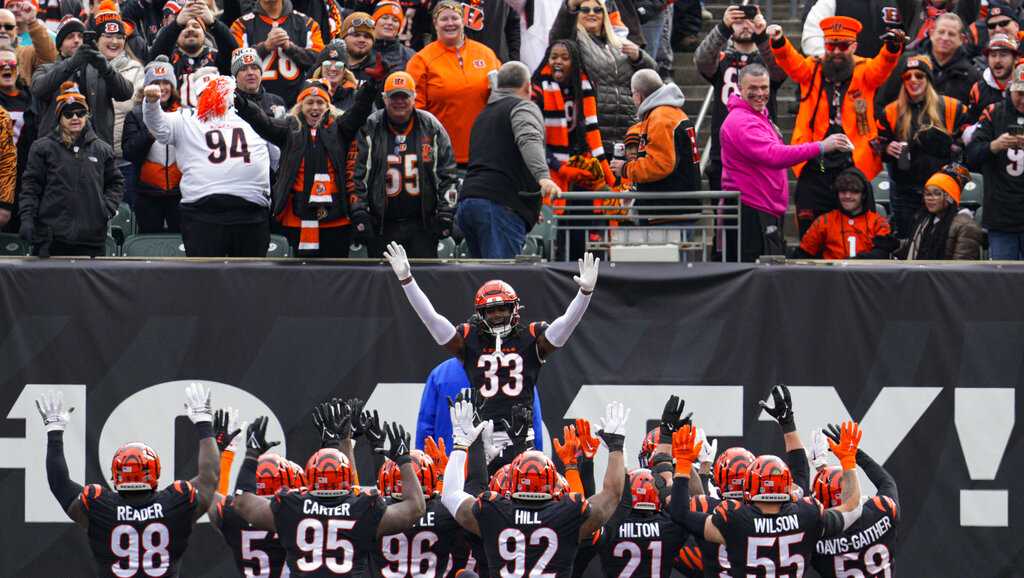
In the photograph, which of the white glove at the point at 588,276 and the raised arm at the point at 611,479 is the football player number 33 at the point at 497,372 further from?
the raised arm at the point at 611,479

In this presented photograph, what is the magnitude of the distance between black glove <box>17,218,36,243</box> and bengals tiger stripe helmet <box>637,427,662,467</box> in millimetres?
4790

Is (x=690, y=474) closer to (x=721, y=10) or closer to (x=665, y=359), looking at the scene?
(x=665, y=359)

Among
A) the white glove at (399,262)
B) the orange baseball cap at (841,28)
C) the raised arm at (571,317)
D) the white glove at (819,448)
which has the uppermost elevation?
the orange baseball cap at (841,28)

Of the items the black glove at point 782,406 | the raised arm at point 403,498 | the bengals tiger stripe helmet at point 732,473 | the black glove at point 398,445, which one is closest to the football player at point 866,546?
the bengals tiger stripe helmet at point 732,473

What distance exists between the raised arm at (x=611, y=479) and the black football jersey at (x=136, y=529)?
2.51 m

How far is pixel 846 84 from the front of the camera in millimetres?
15617

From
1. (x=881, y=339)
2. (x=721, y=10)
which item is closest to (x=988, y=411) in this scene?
(x=881, y=339)

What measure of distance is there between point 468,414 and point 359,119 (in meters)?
3.72

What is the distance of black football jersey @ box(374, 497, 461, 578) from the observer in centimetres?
1180

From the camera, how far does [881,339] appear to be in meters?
14.2

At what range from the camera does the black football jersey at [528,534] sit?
1098 cm

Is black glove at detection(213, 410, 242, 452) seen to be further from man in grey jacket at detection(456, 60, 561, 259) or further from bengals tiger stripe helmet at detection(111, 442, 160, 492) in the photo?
man in grey jacket at detection(456, 60, 561, 259)

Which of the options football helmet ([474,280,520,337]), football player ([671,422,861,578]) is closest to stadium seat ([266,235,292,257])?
football helmet ([474,280,520,337])

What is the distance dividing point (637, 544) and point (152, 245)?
200 inches
